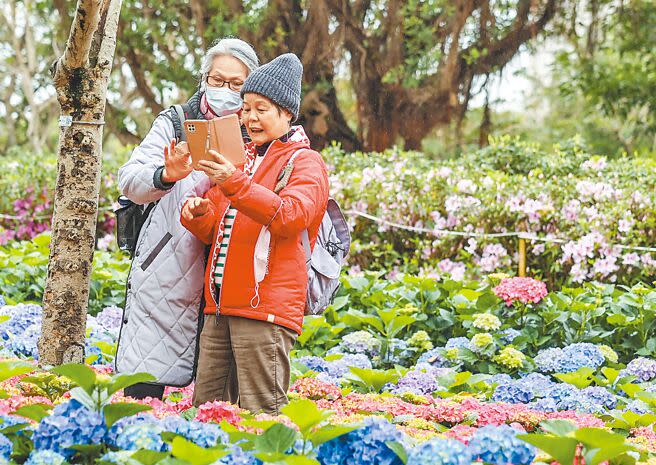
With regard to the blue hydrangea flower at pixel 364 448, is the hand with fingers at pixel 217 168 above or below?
above

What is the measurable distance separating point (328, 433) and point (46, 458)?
0.53 meters

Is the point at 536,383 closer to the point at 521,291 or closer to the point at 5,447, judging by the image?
the point at 521,291

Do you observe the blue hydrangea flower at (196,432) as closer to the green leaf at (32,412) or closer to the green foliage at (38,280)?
the green leaf at (32,412)

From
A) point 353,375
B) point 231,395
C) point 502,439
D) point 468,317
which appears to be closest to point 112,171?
point 468,317

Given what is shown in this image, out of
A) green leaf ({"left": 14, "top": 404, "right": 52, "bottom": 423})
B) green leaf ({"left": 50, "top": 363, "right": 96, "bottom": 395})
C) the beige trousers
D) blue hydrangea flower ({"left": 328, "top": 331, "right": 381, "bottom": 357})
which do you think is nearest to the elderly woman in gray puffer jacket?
the beige trousers

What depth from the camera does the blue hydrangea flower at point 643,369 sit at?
14.7ft

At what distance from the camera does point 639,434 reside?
9.37ft

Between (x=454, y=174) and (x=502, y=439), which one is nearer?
(x=502, y=439)

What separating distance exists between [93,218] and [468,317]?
8.51 ft

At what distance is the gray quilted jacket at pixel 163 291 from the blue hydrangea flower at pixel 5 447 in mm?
1169

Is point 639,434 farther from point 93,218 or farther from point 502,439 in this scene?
point 93,218

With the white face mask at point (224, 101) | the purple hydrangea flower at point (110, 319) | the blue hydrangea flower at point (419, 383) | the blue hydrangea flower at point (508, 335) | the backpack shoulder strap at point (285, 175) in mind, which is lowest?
the blue hydrangea flower at point (419, 383)

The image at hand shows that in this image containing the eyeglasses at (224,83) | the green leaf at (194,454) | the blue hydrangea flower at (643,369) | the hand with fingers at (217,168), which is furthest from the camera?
the blue hydrangea flower at (643,369)

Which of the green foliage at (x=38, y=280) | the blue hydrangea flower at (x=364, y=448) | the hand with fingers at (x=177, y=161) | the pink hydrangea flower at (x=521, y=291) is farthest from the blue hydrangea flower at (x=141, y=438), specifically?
the green foliage at (x=38, y=280)
